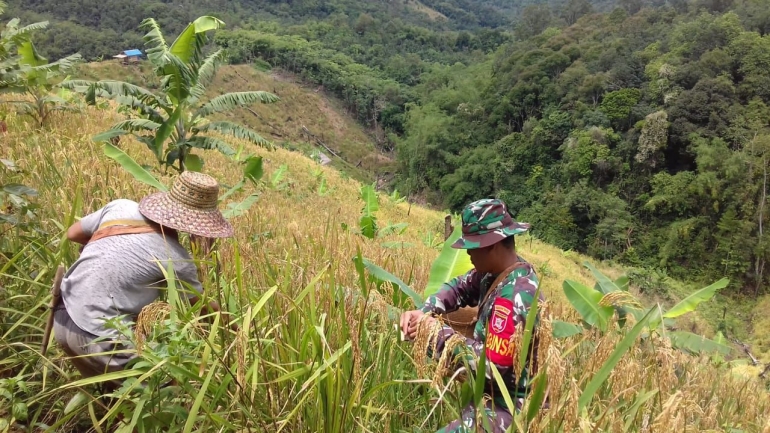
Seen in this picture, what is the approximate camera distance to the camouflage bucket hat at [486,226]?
79.7 inches

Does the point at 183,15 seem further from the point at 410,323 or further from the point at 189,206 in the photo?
the point at 410,323

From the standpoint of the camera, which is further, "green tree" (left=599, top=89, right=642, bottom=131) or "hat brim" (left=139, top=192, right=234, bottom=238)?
"green tree" (left=599, top=89, right=642, bottom=131)

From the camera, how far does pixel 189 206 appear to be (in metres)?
2.05

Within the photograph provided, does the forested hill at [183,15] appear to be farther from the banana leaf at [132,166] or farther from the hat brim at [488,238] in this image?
the hat brim at [488,238]

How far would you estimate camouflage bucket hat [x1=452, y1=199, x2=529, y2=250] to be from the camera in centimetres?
203

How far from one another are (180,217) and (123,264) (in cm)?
30

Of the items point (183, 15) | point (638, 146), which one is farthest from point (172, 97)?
point (183, 15)

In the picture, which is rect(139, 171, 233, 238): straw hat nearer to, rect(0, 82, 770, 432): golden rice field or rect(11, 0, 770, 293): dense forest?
rect(0, 82, 770, 432): golden rice field

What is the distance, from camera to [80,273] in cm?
178

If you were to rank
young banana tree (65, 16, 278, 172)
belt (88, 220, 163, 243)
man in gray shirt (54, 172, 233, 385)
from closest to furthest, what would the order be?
man in gray shirt (54, 172, 233, 385)
belt (88, 220, 163, 243)
young banana tree (65, 16, 278, 172)

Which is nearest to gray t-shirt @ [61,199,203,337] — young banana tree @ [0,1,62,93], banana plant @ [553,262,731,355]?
banana plant @ [553,262,731,355]

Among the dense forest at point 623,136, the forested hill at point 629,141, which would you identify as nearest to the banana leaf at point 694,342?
the dense forest at point 623,136

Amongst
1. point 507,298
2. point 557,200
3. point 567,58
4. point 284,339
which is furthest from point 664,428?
point 567,58

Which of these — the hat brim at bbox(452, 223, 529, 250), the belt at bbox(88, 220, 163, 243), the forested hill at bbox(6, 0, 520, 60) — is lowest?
the forested hill at bbox(6, 0, 520, 60)
